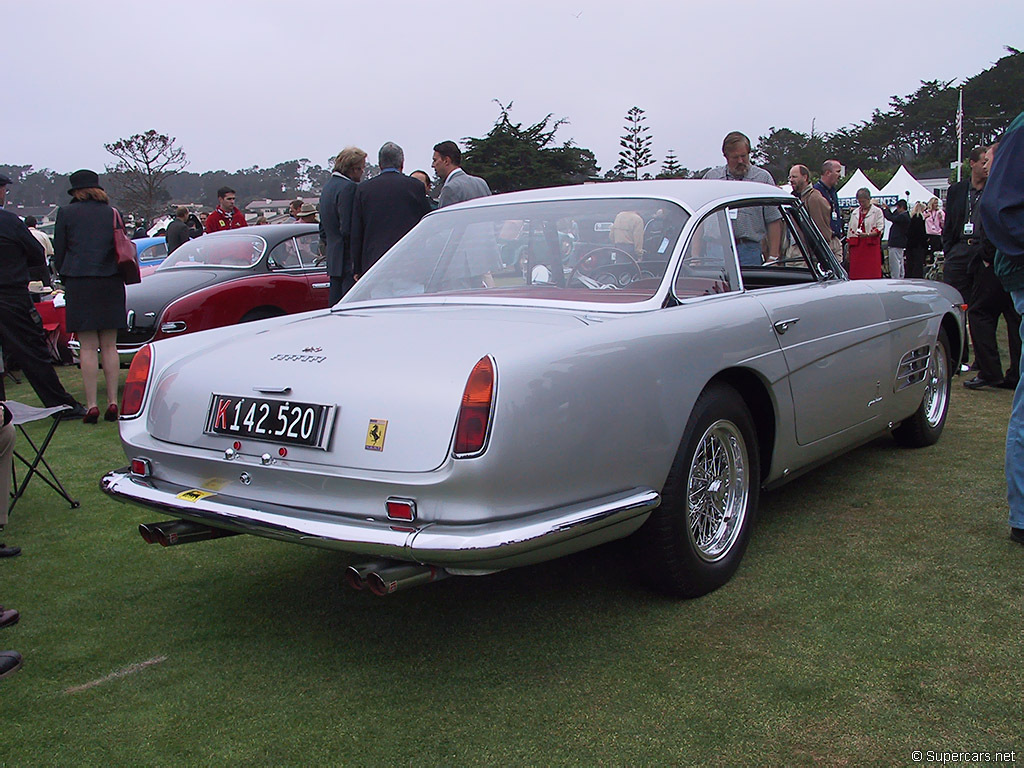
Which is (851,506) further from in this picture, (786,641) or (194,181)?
(194,181)

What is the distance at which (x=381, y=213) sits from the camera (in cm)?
697

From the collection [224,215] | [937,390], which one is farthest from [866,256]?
[224,215]

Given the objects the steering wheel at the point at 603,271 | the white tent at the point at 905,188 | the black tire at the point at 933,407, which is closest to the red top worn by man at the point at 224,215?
the black tire at the point at 933,407

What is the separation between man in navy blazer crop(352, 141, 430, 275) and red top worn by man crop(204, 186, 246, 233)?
4.95 metres

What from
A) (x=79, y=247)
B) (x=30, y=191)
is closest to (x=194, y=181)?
(x=30, y=191)

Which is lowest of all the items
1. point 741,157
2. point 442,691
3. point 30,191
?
point 442,691

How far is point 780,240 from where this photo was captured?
4172mm

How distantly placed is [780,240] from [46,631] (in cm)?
341

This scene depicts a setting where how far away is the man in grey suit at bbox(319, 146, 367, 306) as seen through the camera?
7234mm

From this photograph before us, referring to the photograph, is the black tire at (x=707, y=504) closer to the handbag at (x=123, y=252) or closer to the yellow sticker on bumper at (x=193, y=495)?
the yellow sticker on bumper at (x=193, y=495)

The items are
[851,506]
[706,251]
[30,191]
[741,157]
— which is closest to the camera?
[706,251]

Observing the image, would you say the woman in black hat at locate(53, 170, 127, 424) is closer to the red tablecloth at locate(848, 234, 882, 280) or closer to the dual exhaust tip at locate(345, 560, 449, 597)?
the dual exhaust tip at locate(345, 560, 449, 597)

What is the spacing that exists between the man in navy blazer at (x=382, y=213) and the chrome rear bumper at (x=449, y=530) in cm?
441

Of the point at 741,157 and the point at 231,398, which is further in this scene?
the point at 741,157
